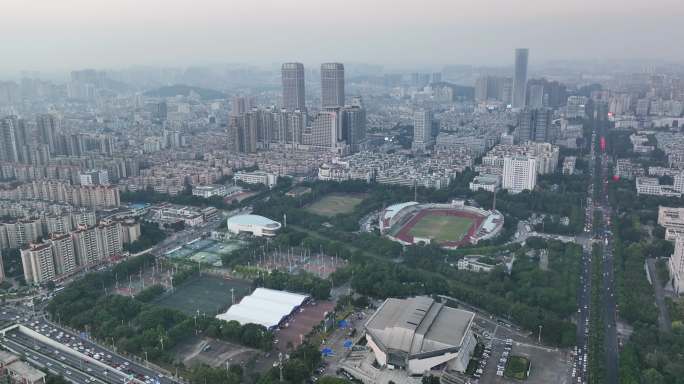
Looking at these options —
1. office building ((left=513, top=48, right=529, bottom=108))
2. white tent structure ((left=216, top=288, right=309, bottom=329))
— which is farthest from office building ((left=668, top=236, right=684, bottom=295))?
office building ((left=513, top=48, right=529, bottom=108))

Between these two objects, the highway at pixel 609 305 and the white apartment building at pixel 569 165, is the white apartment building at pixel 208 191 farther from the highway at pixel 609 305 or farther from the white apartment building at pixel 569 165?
the white apartment building at pixel 569 165

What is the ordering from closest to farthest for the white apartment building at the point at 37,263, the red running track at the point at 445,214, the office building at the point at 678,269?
1. the office building at the point at 678,269
2. the white apartment building at the point at 37,263
3. the red running track at the point at 445,214

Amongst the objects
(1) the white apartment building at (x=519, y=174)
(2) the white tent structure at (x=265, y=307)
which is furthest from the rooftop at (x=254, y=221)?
(1) the white apartment building at (x=519, y=174)

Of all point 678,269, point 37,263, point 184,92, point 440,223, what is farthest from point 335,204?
point 184,92

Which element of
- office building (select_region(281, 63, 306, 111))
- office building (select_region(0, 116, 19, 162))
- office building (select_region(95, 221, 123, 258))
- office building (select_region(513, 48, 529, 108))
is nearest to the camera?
office building (select_region(95, 221, 123, 258))

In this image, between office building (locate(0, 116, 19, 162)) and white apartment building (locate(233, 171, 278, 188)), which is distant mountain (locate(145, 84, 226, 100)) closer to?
office building (locate(0, 116, 19, 162))

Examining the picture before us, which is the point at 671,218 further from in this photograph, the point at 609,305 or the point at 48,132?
the point at 48,132
